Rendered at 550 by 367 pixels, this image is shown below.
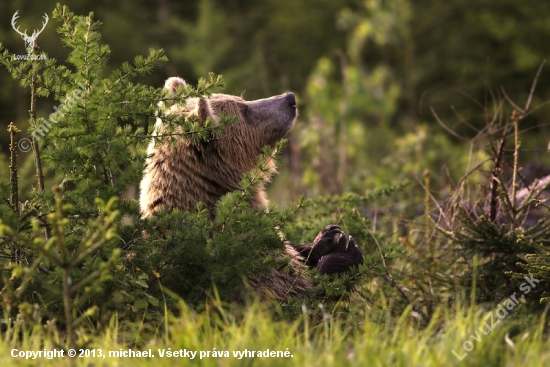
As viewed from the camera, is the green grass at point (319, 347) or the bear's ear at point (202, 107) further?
the bear's ear at point (202, 107)

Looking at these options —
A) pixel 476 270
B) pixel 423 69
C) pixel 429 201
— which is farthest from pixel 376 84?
pixel 476 270

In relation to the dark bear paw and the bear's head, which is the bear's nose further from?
the dark bear paw

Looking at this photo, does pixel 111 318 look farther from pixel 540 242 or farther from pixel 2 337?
pixel 540 242

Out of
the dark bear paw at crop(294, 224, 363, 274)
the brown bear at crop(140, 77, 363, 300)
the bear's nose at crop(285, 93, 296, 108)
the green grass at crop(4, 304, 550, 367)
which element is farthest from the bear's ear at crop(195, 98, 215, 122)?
the green grass at crop(4, 304, 550, 367)

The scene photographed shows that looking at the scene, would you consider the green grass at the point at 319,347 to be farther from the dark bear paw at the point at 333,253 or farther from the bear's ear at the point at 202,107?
the bear's ear at the point at 202,107

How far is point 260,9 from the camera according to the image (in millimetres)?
30641

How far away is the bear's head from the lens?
20.1 ft

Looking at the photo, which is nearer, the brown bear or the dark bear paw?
the brown bear

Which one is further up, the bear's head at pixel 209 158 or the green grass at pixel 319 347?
the bear's head at pixel 209 158

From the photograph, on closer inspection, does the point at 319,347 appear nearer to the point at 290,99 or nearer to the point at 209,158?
the point at 209,158

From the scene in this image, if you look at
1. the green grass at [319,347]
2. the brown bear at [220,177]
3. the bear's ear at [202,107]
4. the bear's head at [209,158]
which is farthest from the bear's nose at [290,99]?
the green grass at [319,347]

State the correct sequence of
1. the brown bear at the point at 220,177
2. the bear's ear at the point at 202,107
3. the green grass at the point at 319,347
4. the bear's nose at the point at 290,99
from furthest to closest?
1. the bear's nose at the point at 290,99
2. the bear's ear at the point at 202,107
3. the brown bear at the point at 220,177
4. the green grass at the point at 319,347

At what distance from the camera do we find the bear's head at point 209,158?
614 centimetres

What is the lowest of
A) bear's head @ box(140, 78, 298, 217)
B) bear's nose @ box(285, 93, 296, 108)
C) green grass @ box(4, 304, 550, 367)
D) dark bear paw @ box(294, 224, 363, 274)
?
green grass @ box(4, 304, 550, 367)
